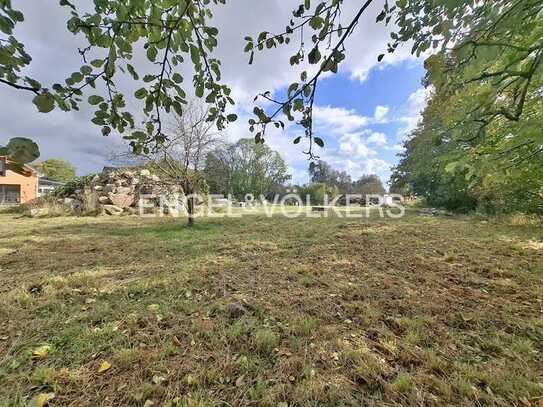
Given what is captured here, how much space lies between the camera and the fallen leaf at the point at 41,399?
52.3 inches

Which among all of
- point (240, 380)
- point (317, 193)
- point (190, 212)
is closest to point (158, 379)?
point (240, 380)

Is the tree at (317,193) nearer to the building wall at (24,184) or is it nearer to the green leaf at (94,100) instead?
the building wall at (24,184)

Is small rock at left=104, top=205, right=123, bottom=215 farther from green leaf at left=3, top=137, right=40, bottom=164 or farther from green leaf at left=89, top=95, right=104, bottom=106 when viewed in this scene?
green leaf at left=3, top=137, right=40, bottom=164

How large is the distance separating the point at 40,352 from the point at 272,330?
1.66 meters

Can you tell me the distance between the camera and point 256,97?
3.41 feet

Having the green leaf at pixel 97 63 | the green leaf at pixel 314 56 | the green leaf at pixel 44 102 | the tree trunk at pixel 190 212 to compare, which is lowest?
the tree trunk at pixel 190 212

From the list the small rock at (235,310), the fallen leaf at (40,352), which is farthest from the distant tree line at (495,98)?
the fallen leaf at (40,352)

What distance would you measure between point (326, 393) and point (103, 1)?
217 cm

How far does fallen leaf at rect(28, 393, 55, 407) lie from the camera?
4.36 feet

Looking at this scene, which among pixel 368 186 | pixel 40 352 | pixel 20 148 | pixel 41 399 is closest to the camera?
pixel 20 148

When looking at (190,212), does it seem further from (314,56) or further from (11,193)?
(11,193)

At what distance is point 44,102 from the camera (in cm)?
74

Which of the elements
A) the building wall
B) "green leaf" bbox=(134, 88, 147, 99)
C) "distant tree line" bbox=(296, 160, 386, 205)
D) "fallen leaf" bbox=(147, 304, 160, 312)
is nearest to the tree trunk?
"fallen leaf" bbox=(147, 304, 160, 312)

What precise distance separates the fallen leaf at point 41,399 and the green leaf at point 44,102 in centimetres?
159
